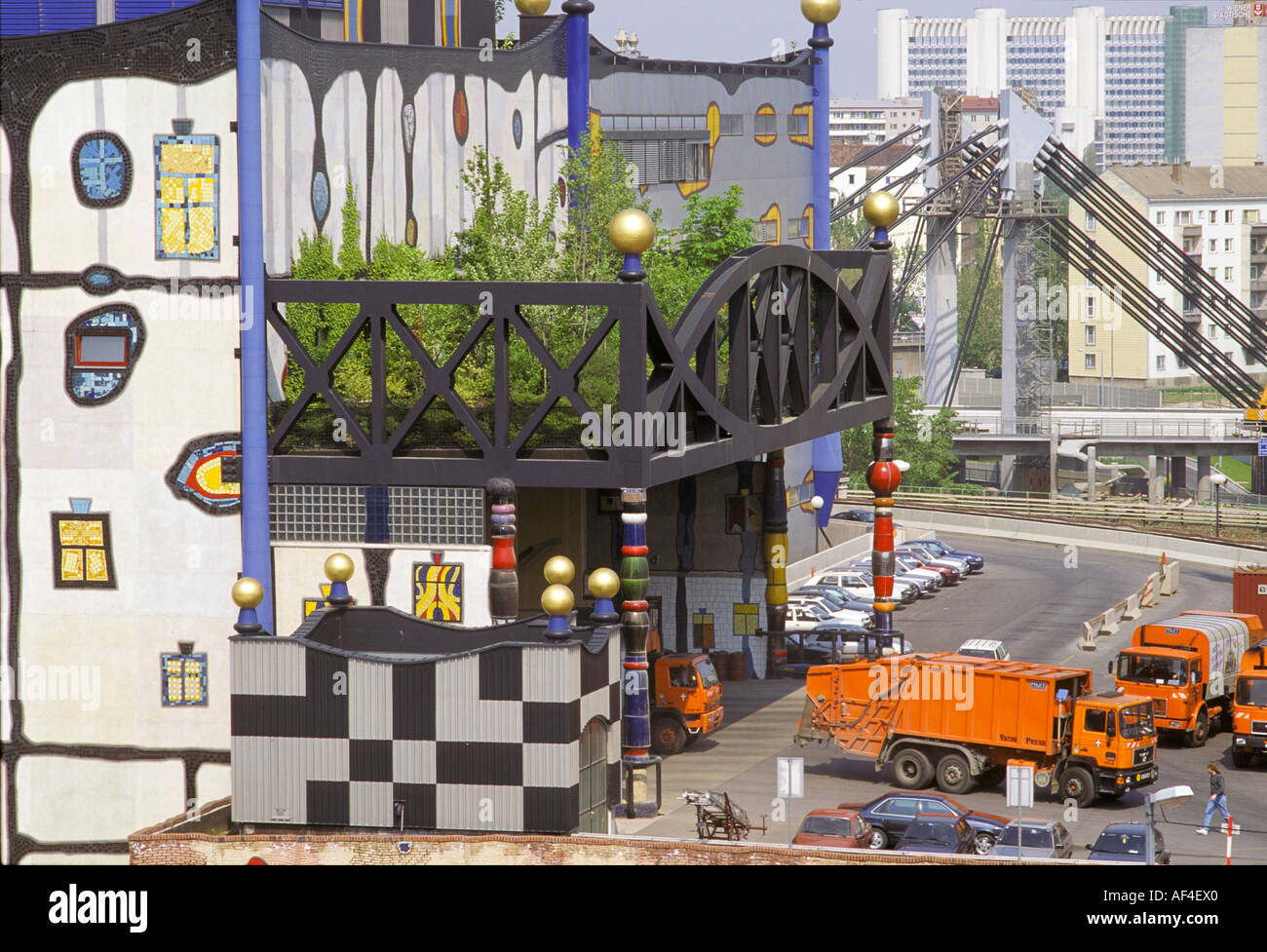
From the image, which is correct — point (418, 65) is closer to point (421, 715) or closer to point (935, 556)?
point (421, 715)

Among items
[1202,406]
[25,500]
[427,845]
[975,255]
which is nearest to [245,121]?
[25,500]

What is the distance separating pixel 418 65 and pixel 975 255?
134338mm

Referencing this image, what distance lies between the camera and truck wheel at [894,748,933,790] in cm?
3597

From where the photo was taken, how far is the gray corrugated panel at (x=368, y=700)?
27.7 meters

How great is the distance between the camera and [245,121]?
102 feet

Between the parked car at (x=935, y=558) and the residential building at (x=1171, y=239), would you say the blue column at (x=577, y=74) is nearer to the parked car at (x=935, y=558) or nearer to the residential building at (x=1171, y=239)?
the parked car at (x=935, y=558)

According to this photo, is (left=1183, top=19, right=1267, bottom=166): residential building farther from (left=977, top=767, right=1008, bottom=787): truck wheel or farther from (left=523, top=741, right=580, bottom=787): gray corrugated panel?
(left=523, top=741, right=580, bottom=787): gray corrugated panel

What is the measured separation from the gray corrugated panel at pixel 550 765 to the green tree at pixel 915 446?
63.8m

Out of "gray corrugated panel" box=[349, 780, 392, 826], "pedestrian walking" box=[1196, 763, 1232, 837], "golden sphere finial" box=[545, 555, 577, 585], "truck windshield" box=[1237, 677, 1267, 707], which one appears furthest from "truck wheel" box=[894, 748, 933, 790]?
"gray corrugated panel" box=[349, 780, 392, 826]

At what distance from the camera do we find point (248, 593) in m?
28.9

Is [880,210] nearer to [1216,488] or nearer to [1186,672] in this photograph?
[1186,672]

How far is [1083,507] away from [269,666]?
207 ft

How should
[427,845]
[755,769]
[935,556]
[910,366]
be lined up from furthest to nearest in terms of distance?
1. [910,366]
2. [935,556]
3. [755,769]
4. [427,845]

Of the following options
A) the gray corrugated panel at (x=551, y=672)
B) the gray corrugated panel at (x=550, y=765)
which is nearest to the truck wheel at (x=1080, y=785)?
the gray corrugated panel at (x=550, y=765)
